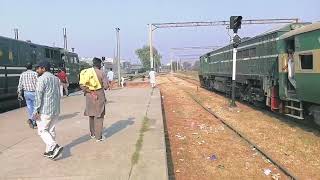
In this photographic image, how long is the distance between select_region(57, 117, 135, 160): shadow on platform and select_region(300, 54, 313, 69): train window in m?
5.06

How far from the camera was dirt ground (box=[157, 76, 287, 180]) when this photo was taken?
9391mm

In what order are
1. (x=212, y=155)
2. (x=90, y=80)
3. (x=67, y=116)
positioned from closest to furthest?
(x=90, y=80) < (x=212, y=155) < (x=67, y=116)

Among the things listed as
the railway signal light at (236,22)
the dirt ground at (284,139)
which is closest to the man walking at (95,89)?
the dirt ground at (284,139)

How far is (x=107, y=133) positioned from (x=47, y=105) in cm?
374

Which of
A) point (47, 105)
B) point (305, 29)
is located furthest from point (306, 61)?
point (47, 105)

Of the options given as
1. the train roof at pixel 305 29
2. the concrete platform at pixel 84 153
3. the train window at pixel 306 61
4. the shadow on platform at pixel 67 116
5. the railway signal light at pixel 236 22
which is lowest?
the shadow on platform at pixel 67 116

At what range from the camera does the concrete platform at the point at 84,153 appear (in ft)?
25.2

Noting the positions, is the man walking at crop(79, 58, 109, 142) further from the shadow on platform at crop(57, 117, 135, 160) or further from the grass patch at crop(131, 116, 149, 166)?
the grass patch at crop(131, 116, 149, 166)

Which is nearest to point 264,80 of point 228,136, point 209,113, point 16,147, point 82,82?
point 209,113

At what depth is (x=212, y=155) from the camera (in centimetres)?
1106

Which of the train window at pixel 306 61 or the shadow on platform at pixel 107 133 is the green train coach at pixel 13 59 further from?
the train window at pixel 306 61

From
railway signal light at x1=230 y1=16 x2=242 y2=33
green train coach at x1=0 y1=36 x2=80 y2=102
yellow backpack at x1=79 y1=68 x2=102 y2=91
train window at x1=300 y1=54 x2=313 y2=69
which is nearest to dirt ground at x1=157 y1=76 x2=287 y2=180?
yellow backpack at x1=79 y1=68 x2=102 y2=91

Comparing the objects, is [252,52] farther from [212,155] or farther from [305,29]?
[212,155]

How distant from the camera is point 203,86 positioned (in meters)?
43.7
